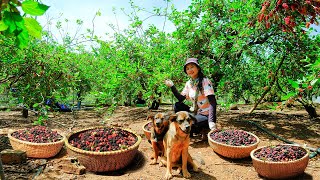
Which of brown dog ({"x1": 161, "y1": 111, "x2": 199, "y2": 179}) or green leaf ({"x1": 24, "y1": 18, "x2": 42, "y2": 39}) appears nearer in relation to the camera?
green leaf ({"x1": 24, "y1": 18, "x2": 42, "y2": 39})

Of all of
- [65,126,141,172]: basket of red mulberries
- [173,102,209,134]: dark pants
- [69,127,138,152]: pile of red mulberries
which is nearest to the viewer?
[65,126,141,172]: basket of red mulberries

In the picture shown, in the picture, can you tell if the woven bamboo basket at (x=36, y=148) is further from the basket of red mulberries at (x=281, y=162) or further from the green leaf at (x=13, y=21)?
the green leaf at (x=13, y=21)

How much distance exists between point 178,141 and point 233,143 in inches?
56.0

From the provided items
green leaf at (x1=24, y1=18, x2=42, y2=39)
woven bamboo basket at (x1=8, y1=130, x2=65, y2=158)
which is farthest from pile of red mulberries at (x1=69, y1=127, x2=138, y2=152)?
green leaf at (x1=24, y1=18, x2=42, y2=39)

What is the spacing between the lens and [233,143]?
452 cm

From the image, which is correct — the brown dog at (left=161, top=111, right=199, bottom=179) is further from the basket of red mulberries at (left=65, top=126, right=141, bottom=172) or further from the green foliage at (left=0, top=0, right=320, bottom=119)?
the green foliage at (left=0, top=0, right=320, bottom=119)

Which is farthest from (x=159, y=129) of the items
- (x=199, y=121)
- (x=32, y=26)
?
(x=32, y=26)

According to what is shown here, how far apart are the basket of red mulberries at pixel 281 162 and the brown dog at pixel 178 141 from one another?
1015 millimetres

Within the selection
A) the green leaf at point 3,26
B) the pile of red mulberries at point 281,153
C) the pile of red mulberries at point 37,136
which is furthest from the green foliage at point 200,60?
the green leaf at point 3,26

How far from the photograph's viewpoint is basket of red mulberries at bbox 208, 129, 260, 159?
14.4ft

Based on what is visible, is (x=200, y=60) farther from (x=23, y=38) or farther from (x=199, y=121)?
(x=23, y=38)

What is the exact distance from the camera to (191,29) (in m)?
6.83

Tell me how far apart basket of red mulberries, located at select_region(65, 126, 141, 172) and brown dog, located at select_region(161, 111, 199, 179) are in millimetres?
748

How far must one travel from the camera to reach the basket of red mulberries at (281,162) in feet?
11.9
